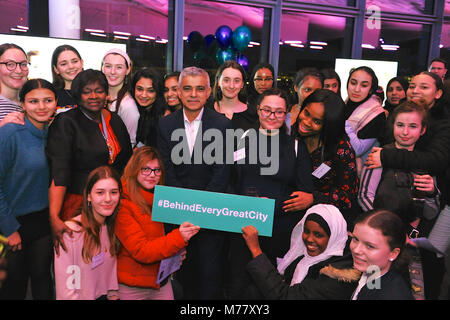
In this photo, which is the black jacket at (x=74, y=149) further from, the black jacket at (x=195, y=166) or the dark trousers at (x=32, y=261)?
Result: the black jacket at (x=195, y=166)

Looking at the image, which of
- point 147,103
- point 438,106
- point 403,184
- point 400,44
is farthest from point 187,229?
point 400,44

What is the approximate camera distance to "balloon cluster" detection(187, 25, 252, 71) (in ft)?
19.8

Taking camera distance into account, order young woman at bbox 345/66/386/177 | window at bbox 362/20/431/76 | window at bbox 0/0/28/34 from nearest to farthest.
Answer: young woman at bbox 345/66/386/177 < window at bbox 0/0/28/34 < window at bbox 362/20/431/76

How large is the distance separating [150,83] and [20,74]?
0.99 meters

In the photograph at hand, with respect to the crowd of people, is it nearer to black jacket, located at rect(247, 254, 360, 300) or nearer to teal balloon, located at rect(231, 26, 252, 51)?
black jacket, located at rect(247, 254, 360, 300)

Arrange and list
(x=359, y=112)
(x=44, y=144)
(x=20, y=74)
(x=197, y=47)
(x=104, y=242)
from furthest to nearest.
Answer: (x=197, y=47) → (x=359, y=112) → (x=20, y=74) → (x=44, y=144) → (x=104, y=242)

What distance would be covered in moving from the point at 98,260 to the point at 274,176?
42.3 inches

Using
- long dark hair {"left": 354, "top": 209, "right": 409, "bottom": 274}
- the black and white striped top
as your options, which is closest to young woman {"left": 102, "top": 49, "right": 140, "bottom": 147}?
the black and white striped top

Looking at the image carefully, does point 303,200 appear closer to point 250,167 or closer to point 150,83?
point 250,167

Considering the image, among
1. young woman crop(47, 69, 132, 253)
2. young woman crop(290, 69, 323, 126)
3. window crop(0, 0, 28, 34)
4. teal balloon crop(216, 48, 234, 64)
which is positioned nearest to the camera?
young woman crop(47, 69, 132, 253)

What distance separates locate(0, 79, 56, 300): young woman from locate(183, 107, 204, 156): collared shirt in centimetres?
79

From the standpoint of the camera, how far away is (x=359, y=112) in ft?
10.7

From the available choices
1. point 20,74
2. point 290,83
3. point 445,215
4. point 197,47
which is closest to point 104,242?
point 20,74

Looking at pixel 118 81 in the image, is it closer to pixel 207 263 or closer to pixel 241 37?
pixel 207 263
